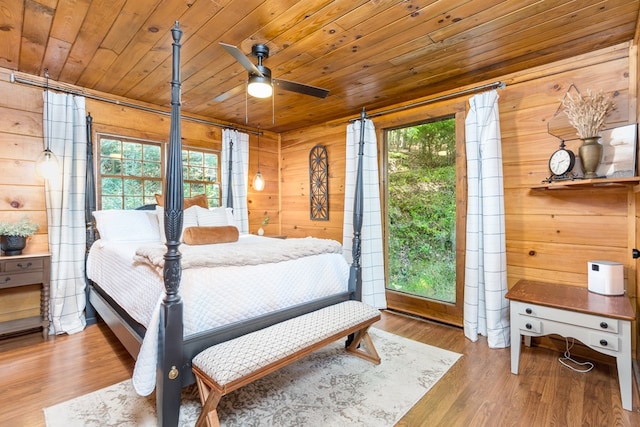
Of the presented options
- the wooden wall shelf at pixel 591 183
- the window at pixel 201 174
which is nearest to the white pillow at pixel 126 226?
the window at pixel 201 174

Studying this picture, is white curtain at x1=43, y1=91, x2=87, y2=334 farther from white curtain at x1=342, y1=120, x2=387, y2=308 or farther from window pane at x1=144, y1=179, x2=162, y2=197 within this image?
white curtain at x1=342, y1=120, x2=387, y2=308

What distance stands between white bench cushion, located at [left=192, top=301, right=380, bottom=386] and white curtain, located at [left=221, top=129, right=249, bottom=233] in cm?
243

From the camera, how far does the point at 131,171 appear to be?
3.64 meters

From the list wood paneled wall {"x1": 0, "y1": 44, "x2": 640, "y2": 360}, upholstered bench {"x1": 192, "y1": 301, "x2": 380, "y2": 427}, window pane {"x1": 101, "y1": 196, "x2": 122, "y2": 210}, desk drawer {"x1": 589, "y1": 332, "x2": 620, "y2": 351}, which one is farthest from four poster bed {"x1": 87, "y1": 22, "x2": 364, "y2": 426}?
desk drawer {"x1": 589, "y1": 332, "x2": 620, "y2": 351}

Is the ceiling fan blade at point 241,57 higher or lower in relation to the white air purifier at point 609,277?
higher

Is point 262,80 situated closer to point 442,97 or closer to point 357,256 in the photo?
point 357,256

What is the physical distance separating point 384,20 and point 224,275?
189 centimetres

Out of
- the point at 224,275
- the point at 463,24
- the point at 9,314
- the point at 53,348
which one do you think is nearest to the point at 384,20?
the point at 463,24

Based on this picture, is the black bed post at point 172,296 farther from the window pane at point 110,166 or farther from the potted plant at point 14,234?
the window pane at point 110,166

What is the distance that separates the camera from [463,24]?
2080 millimetres

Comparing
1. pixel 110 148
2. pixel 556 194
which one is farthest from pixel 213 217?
pixel 556 194

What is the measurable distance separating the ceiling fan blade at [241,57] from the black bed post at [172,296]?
29cm

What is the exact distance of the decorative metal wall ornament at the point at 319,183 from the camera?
4.41 m

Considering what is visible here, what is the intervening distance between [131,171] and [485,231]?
3784mm
